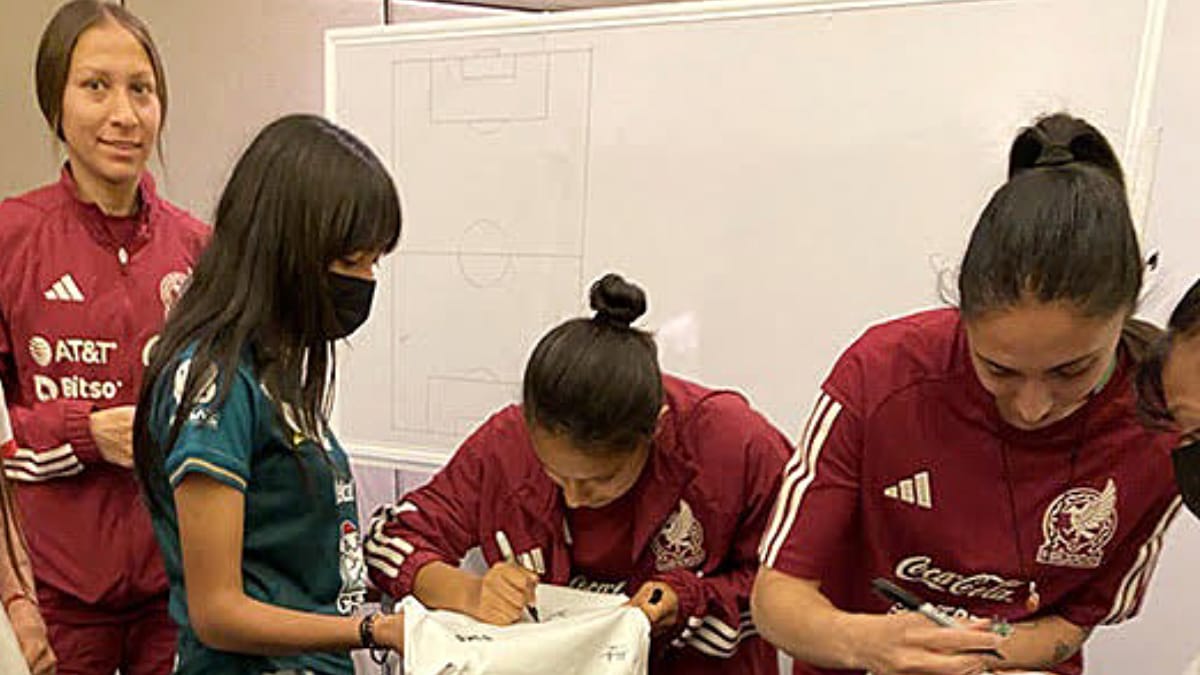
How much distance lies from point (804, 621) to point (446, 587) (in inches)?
21.4

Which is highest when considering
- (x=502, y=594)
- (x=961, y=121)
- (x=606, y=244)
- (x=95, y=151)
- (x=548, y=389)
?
(x=961, y=121)

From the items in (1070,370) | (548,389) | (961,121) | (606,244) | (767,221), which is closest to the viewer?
(1070,370)

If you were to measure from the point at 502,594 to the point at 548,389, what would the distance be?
0.96ft

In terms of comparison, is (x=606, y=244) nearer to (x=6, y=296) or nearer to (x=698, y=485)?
Result: (x=698, y=485)

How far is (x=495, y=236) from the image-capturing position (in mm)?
1856

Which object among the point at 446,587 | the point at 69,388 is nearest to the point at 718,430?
the point at 446,587

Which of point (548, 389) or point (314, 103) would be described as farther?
point (314, 103)

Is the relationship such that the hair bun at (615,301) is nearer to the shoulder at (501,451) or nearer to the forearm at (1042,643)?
the shoulder at (501,451)

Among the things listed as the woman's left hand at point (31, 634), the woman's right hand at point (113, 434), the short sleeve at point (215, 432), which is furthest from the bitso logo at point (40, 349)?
the short sleeve at point (215, 432)

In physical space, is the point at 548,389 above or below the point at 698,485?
above

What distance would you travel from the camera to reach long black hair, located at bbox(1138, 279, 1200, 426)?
2.81 ft

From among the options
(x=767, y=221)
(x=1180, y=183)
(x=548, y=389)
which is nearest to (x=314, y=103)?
(x=767, y=221)

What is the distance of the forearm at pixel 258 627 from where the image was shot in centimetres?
97

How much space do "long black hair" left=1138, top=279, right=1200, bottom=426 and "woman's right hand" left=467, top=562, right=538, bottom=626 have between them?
769mm
